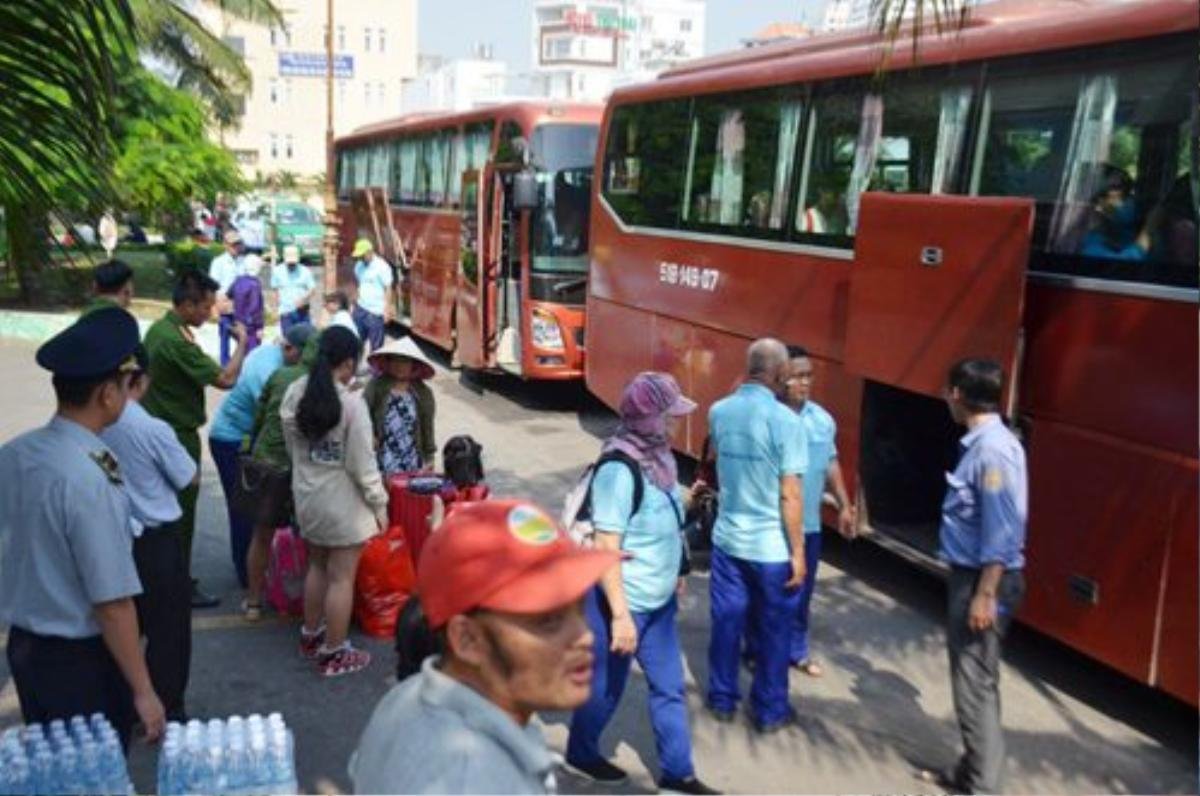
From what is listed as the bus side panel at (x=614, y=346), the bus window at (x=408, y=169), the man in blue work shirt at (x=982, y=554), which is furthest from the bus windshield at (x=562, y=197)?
the man in blue work shirt at (x=982, y=554)

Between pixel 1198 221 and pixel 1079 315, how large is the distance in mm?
703

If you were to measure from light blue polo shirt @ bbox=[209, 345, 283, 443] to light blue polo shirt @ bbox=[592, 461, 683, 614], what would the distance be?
2565 millimetres

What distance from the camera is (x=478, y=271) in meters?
12.8

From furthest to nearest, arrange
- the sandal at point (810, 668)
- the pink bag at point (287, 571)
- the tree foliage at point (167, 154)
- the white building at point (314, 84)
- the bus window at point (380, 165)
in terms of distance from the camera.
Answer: the white building at point (314, 84), the tree foliage at point (167, 154), the bus window at point (380, 165), the pink bag at point (287, 571), the sandal at point (810, 668)

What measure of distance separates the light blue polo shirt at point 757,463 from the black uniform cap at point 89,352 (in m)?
2.51

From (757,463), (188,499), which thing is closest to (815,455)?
(757,463)

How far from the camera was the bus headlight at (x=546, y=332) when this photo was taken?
12.3m

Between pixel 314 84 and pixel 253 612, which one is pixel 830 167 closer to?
pixel 253 612

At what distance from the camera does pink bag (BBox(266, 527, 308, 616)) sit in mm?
6066

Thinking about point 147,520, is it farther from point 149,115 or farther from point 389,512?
point 149,115

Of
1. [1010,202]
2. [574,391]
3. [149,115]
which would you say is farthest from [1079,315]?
[149,115]

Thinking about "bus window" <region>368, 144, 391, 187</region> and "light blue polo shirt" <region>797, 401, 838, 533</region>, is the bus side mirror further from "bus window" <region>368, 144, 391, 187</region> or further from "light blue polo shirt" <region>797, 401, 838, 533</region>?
"bus window" <region>368, 144, 391, 187</region>

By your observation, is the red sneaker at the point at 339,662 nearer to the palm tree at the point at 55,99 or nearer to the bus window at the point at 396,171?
the palm tree at the point at 55,99

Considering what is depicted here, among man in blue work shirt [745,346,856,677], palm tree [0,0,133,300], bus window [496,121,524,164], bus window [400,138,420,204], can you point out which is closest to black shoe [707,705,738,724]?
man in blue work shirt [745,346,856,677]
